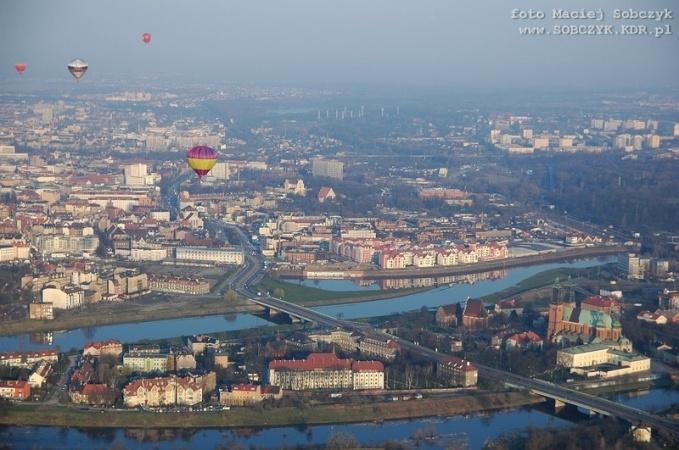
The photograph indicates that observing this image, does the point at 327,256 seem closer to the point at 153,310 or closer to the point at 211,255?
the point at 211,255

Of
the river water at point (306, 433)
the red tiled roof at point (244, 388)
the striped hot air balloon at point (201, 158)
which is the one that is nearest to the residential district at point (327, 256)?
the red tiled roof at point (244, 388)

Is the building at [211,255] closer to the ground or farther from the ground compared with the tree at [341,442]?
closer to the ground

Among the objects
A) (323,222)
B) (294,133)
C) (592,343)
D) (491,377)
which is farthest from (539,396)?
(294,133)

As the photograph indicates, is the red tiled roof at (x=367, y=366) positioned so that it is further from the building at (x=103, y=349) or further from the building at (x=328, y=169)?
the building at (x=328, y=169)

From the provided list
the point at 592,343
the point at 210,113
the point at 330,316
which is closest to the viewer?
the point at 592,343

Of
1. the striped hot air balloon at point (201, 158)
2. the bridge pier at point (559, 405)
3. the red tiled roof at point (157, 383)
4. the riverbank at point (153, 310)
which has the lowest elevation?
the riverbank at point (153, 310)

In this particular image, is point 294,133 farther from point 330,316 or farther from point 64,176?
point 330,316
